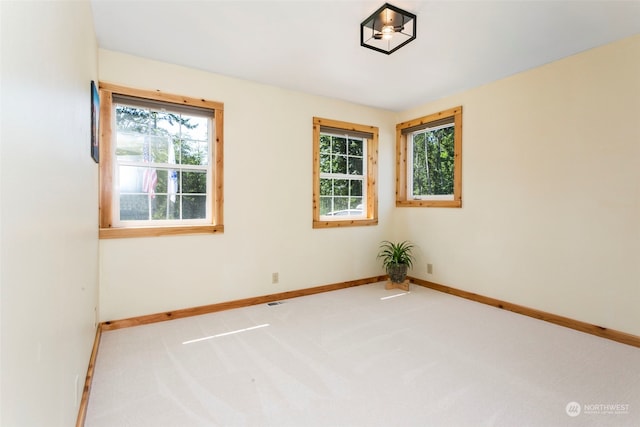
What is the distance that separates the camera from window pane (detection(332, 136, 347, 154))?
4.39 metres

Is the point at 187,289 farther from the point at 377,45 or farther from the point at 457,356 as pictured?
the point at 377,45

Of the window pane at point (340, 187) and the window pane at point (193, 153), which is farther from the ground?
the window pane at point (193, 153)

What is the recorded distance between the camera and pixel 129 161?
9.93ft

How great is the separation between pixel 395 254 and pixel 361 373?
2.39 metres

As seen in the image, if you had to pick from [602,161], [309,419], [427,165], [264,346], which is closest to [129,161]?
[264,346]

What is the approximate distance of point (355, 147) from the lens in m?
Result: 4.60

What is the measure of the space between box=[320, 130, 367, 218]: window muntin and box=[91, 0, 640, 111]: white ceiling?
1.01 meters

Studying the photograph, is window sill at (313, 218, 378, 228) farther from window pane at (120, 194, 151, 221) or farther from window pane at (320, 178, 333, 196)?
window pane at (120, 194, 151, 221)

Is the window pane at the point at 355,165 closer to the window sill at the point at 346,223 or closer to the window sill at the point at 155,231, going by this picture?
the window sill at the point at 346,223

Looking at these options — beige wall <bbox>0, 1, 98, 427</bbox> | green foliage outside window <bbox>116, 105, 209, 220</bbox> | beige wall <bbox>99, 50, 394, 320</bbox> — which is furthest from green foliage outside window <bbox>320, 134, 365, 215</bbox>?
beige wall <bbox>0, 1, 98, 427</bbox>

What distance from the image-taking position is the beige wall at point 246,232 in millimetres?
2951

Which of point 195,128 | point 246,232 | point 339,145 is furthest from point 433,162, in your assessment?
point 195,128

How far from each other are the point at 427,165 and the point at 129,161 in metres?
3.73

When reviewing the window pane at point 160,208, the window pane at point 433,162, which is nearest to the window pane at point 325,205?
the window pane at point 433,162
